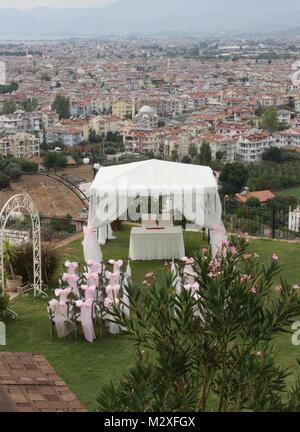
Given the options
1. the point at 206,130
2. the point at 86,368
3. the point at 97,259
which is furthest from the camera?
the point at 206,130

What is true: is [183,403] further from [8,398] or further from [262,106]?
[262,106]

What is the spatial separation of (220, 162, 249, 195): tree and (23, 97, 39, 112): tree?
121 feet

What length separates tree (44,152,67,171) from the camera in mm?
41250

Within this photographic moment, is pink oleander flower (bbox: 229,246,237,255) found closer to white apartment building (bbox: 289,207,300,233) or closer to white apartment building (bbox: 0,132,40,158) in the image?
white apartment building (bbox: 289,207,300,233)

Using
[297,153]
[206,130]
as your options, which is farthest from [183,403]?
[206,130]

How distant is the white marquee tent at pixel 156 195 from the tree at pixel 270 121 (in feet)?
166

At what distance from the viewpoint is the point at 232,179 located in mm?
31141

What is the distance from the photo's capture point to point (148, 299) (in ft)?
8.18

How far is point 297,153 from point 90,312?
40559mm

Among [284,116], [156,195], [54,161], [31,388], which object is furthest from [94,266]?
[284,116]

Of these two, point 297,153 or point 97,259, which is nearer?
point 97,259

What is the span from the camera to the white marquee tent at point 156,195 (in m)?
6.77

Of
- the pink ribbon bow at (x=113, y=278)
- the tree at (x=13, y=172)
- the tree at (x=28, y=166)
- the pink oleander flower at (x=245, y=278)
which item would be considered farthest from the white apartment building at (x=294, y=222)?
the tree at (x=28, y=166)

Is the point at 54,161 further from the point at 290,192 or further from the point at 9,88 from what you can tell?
the point at 9,88
